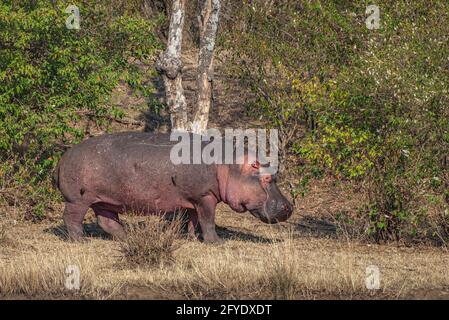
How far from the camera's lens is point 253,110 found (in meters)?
19.2

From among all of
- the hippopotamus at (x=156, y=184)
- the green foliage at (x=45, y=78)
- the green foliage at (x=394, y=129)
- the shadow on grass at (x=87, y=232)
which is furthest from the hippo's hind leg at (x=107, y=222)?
the green foliage at (x=394, y=129)

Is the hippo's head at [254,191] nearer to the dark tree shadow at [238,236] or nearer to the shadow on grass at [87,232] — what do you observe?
the dark tree shadow at [238,236]

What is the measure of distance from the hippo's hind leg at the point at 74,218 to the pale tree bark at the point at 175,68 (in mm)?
4087

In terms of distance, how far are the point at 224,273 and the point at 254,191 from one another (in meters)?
3.05

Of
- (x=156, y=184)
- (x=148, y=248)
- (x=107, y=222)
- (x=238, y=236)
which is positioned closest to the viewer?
(x=148, y=248)

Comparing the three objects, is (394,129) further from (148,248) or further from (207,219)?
(148,248)

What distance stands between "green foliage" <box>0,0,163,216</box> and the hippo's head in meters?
2.83

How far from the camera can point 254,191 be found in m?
13.9

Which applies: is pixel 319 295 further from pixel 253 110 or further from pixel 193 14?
pixel 193 14

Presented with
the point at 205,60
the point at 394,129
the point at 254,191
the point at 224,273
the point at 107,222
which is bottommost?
the point at 107,222

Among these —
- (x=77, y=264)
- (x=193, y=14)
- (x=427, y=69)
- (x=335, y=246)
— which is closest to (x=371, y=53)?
(x=427, y=69)

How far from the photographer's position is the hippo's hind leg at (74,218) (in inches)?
550

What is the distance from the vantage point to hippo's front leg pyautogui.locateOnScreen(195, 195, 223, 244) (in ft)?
45.3

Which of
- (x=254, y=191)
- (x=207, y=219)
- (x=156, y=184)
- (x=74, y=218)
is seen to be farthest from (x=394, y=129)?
(x=74, y=218)
